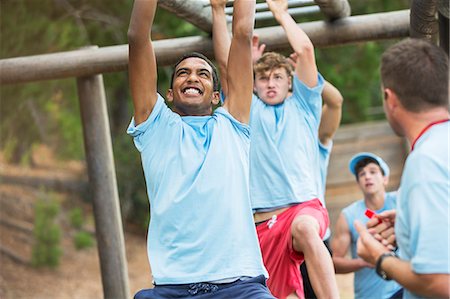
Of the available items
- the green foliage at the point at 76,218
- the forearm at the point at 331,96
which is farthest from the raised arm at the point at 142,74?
the green foliage at the point at 76,218

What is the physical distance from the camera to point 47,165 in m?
16.3

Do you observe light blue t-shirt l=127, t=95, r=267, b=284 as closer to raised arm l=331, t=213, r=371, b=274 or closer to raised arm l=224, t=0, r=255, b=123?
raised arm l=224, t=0, r=255, b=123

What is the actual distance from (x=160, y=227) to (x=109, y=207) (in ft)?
8.18

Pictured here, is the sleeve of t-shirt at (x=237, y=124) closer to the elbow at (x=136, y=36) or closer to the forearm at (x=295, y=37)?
Answer: the elbow at (x=136, y=36)

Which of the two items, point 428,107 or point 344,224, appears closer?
point 428,107

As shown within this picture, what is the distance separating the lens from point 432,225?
231cm

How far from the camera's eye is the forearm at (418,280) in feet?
7.66

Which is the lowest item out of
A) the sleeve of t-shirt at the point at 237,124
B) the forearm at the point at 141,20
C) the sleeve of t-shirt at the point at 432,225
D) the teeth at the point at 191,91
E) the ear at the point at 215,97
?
the sleeve of t-shirt at the point at 432,225

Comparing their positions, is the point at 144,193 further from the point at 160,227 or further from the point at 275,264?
the point at 160,227

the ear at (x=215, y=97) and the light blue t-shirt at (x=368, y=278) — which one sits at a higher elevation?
the ear at (x=215, y=97)

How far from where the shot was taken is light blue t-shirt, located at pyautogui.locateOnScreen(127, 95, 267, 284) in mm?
3186

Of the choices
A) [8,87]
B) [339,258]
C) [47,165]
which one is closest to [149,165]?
[339,258]

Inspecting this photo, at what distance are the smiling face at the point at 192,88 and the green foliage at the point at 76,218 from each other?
955 cm

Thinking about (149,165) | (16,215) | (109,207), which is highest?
(149,165)
